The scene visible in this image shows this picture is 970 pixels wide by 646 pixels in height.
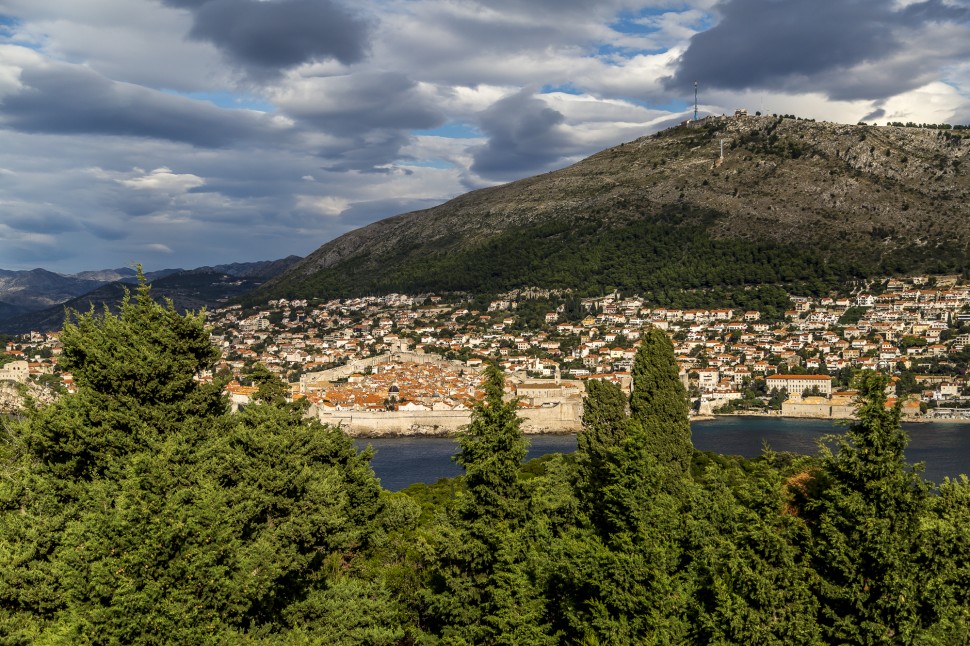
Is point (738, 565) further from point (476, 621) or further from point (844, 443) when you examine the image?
point (476, 621)

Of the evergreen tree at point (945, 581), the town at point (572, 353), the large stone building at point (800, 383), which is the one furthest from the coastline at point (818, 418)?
the evergreen tree at point (945, 581)

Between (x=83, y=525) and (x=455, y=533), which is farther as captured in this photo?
(x=455, y=533)

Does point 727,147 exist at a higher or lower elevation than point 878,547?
higher

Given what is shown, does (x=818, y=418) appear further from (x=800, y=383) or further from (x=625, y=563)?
(x=625, y=563)

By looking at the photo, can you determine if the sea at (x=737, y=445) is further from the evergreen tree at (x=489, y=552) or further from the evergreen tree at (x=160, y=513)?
the evergreen tree at (x=489, y=552)

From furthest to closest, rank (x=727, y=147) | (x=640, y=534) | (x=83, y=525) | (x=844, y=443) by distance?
(x=727, y=147)
(x=640, y=534)
(x=844, y=443)
(x=83, y=525)

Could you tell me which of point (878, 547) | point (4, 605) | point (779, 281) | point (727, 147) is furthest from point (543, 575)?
point (727, 147)
